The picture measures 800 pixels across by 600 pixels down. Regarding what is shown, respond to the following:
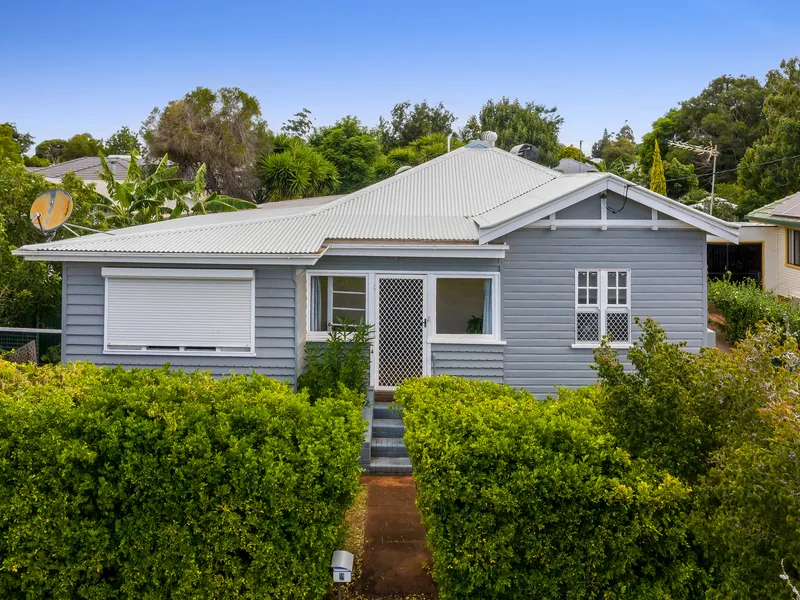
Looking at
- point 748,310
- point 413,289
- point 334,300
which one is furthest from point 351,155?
point 413,289

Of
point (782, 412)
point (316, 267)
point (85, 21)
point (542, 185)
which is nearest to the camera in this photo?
point (782, 412)

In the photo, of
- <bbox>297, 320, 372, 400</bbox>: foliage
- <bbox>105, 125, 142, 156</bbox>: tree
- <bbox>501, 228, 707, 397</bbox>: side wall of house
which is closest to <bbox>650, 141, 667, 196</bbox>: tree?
<bbox>501, 228, 707, 397</bbox>: side wall of house

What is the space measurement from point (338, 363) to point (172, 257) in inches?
126

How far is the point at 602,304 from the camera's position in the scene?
1227 cm

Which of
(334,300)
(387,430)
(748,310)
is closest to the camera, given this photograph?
(387,430)

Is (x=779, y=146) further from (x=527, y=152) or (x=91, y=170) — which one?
(x=91, y=170)

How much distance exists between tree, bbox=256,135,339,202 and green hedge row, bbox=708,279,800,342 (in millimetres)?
23604

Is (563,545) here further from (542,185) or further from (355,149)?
(355,149)

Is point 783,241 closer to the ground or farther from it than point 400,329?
farther from it

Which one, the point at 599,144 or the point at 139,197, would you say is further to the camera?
the point at 599,144

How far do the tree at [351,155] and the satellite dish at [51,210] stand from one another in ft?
107

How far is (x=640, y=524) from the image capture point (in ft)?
18.7

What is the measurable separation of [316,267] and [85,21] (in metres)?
28.5

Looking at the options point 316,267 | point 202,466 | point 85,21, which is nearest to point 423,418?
point 202,466
